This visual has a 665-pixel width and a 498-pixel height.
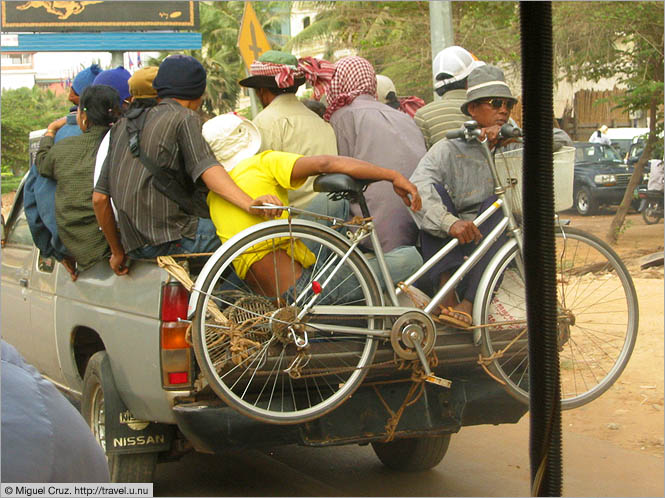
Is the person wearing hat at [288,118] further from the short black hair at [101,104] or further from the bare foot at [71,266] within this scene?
the bare foot at [71,266]

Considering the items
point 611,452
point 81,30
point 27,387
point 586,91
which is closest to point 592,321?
point 611,452

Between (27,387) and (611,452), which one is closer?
(27,387)

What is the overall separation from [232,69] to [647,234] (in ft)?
104

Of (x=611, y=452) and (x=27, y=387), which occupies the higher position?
(x=27, y=387)

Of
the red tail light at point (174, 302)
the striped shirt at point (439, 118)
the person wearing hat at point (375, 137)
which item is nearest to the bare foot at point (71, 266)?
the red tail light at point (174, 302)

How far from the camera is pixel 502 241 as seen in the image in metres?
4.03

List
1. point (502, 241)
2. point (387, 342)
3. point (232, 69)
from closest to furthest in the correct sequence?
point (387, 342) < point (502, 241) < point (232, 69)

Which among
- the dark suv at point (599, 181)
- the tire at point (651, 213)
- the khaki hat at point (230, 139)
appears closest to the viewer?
the khaki hat at point (230, 139)

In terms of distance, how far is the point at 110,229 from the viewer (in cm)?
422

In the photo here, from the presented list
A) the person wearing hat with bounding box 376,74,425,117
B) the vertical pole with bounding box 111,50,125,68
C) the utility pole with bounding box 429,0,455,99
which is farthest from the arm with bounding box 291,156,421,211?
the vertical pole with bounding box 111,50,125,68

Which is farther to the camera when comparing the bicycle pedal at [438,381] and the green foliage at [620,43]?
the green foliage at [620,43]

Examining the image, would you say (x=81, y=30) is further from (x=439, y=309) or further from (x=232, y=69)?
(x=232, y=69)

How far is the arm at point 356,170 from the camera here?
3768 millimetres

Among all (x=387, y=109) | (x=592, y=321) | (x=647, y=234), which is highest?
(x=387, y=109)
